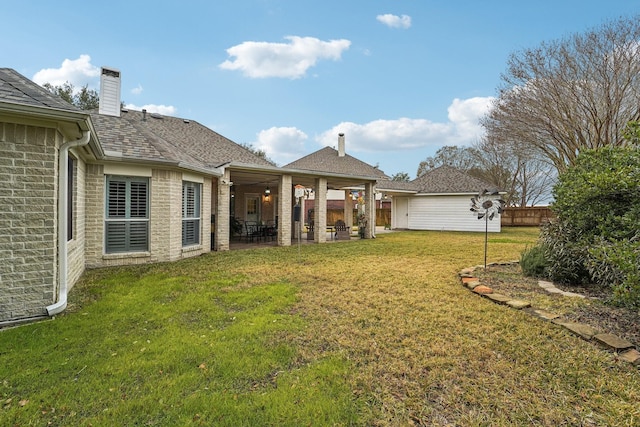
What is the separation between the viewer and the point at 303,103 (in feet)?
59.7

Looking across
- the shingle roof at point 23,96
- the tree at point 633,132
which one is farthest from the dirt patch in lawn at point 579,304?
the shingle roof at point 23,96

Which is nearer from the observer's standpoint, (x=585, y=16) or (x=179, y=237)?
(x=179, y=237)

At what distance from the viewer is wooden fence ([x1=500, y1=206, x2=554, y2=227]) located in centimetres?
2559

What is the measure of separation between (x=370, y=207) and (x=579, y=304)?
10.5m

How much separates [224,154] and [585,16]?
16404 mm

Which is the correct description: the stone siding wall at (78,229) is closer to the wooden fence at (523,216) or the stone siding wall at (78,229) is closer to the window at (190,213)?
the window at (190,213)

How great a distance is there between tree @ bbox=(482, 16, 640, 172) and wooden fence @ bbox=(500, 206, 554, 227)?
9807mm

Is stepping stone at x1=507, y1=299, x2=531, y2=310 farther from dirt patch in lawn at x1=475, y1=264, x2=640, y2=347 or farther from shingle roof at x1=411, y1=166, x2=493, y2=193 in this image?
shingle roof at x1=411, y1=166, x2=493, y2=193

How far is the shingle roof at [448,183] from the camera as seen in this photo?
20.4 m

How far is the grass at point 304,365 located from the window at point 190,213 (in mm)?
3765

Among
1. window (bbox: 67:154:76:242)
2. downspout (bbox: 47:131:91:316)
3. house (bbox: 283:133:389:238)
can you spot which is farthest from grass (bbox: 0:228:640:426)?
house (bbox: 283:133:389:238)

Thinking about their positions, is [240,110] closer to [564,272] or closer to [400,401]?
[564,272]

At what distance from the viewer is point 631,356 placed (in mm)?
3039

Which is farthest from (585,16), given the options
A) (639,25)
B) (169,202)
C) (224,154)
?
(169,202)
